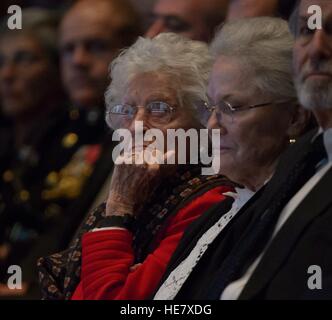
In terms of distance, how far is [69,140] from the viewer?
3.65 metres

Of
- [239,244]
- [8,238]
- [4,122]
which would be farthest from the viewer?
[4,122]

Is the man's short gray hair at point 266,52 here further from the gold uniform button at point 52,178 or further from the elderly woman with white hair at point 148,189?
the gold uniform button at point 52,178

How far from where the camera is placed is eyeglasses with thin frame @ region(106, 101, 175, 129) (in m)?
2.56

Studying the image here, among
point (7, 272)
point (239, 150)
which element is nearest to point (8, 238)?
point (7, 272)

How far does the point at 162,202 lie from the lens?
8.43ft

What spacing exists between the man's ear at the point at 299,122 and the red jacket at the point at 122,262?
0.23 m

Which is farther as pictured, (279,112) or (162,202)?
(162,202)

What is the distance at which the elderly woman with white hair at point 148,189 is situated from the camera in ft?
8.15

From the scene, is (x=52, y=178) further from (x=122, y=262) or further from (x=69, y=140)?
(x=122, y=262)

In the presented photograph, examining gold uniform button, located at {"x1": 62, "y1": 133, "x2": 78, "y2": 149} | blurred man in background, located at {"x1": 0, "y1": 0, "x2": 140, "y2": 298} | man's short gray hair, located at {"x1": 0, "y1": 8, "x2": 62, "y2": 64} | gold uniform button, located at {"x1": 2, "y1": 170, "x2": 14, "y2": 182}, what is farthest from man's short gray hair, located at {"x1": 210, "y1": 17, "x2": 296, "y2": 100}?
man's short gray hair, located at {"x1": 0, "y1": 8, "x2": 62, "y2": 64}

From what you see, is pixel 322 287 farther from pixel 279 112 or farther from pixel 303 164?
pixel 279 112
